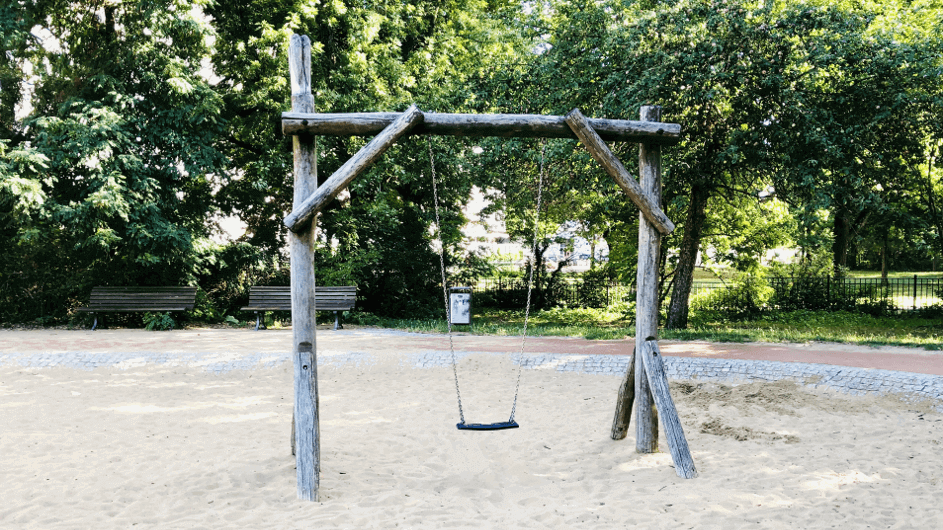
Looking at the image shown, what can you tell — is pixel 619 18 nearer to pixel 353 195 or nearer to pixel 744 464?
pixel 353 195

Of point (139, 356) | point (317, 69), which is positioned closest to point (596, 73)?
point (317, 69)

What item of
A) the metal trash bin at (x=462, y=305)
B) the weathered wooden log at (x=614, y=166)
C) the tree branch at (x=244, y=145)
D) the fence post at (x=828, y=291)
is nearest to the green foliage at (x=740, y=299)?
the fence post at (x=828, y=291)

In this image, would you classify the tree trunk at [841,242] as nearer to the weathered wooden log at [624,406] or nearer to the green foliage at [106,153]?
the weathered wooden log at [624,406]

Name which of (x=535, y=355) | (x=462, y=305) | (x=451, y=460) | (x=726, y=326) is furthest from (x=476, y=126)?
(x=726, y=326)

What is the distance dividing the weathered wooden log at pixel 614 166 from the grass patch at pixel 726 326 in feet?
22.4

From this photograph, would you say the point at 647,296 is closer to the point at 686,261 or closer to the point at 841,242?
the point at 686,261

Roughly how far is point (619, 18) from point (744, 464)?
9.37 metres

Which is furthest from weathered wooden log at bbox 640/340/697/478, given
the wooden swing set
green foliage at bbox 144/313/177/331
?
green foliage at bbox 144/313/177/331

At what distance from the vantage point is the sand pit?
14.2ft

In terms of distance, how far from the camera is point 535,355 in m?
9.84

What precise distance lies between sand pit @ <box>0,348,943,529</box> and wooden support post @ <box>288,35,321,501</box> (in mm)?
541

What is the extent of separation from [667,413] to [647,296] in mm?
1016

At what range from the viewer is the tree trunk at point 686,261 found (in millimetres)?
13813

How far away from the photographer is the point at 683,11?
11.5 metres
